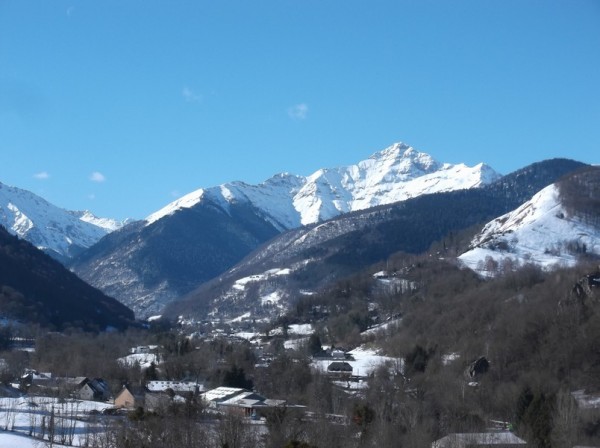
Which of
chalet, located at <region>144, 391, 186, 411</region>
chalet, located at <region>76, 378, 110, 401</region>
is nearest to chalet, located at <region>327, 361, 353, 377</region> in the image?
chalet, located at <region>76, 378, 110, 401</region>

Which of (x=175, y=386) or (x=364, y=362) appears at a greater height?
(x=364, y=362)

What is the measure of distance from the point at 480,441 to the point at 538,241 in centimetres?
12206

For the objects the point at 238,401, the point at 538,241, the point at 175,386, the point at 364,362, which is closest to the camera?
the point at 238,401

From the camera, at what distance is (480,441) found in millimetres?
56688

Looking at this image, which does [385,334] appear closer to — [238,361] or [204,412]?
[238,361]

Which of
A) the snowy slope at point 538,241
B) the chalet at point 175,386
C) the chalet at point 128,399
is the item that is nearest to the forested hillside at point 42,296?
the snowy slope at point 538,241

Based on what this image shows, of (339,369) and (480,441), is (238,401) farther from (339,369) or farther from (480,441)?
(480,441)

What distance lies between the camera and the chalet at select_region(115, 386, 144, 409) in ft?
263

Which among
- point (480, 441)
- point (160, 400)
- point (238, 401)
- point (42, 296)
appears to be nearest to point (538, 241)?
point (42, 296)

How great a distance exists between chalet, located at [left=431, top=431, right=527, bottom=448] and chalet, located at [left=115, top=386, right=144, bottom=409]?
29.2 metres

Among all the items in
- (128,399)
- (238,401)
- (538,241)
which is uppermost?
(538,241)

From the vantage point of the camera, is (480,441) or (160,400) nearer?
(480,441)

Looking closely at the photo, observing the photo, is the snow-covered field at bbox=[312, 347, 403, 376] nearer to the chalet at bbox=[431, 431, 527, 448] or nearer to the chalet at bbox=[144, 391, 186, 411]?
the chalet at bbox=[144, 391, 186, 411]

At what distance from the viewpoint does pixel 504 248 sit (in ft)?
558
